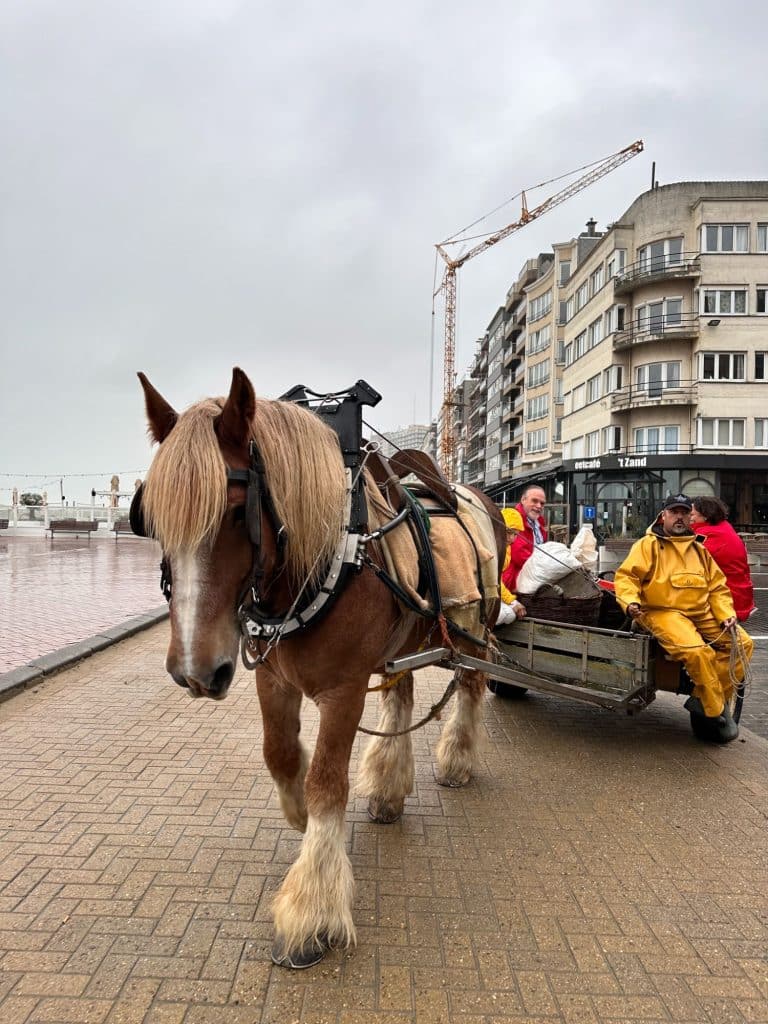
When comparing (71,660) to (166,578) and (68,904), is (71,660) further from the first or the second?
(166,578)

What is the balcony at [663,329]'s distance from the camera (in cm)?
2791

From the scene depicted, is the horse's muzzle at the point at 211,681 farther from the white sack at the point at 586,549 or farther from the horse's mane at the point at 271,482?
the white sack at the point at 586,549

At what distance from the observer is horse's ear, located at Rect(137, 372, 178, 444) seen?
196 centimetres

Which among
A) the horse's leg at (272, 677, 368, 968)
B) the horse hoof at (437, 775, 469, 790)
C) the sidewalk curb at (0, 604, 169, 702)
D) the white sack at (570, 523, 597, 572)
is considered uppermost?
the white sack at (570, 523, 597, 572)

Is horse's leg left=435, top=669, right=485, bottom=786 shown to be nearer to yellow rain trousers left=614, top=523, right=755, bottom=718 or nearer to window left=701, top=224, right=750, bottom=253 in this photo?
yellow rain trousers left=614, top=523, right=755, bottom=718

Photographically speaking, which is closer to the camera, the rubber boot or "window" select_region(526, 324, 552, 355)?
the rubber boot

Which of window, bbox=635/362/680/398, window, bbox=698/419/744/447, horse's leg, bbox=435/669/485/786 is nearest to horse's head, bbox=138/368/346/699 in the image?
horse's leg, bbox=435/669/485/786

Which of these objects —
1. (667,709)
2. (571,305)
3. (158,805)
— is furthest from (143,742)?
(571,305)

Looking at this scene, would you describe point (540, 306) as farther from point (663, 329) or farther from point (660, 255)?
point (663, 329)

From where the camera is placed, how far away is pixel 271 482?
1942 millimetres

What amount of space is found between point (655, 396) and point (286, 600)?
98.5 feet

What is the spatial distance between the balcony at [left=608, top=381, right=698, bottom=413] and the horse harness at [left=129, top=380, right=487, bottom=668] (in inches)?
1133

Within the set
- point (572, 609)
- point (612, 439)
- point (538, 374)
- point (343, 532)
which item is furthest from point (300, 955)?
point (538, 374)

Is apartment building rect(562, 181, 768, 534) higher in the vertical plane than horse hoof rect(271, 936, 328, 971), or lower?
higher
